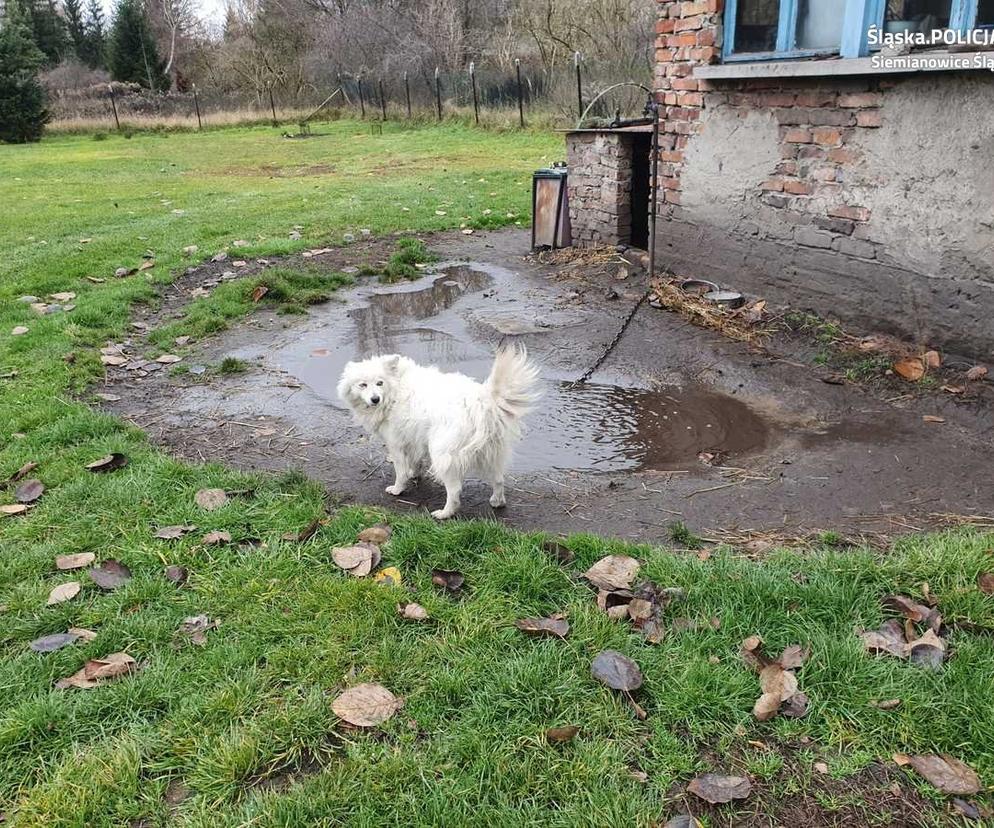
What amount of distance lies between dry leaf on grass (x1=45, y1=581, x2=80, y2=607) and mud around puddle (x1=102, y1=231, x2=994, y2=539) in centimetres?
140

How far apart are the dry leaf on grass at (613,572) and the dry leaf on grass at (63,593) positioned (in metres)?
2.16

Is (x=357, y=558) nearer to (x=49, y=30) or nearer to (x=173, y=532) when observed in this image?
(x=173, y=532)

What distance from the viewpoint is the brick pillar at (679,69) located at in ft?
22.4

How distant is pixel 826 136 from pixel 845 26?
785mm

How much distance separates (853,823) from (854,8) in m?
5.54

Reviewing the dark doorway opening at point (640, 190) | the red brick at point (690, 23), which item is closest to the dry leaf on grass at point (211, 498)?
the red brick at point (690, 23)

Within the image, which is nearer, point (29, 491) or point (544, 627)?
point (544, 627)

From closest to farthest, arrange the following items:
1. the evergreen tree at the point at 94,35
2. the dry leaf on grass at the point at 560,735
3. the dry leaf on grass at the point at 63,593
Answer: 1. the dry leaf on grass at the point at 560,735
2. the dry leaf on grass at the point at 63,593
3. the evergreen tree at the point at 94,35

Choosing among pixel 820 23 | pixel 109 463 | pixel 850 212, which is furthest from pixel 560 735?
pixel 820 23

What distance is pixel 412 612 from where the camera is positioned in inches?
120

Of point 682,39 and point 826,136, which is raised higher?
point 682,39

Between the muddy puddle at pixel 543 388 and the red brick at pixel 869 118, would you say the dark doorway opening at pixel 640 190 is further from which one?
the red brick at pixel 869 118

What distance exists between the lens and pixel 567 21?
87.2ft

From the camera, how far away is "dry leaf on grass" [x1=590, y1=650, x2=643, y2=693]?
8.66ft
